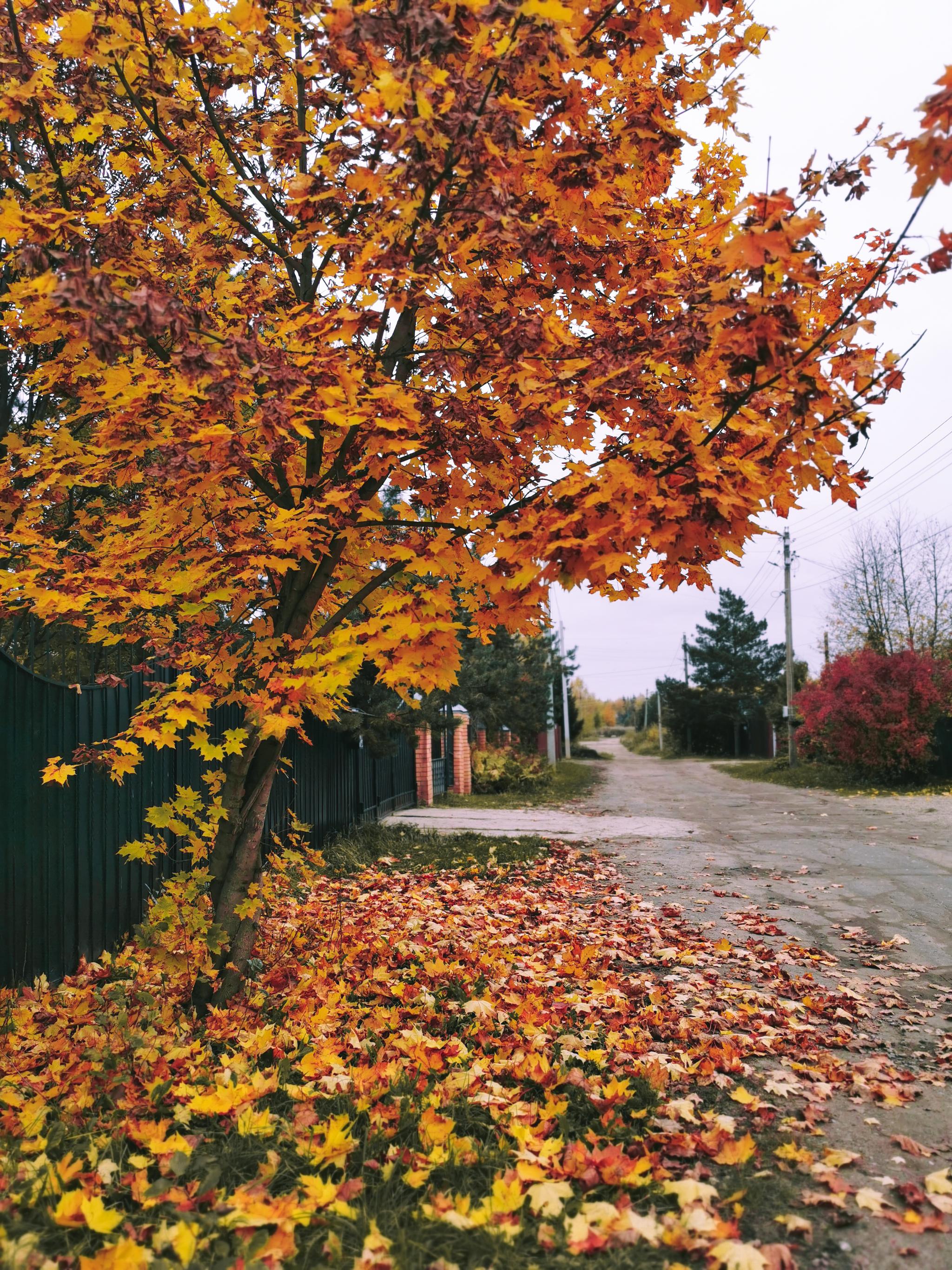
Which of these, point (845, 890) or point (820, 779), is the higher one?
point (845, 890)

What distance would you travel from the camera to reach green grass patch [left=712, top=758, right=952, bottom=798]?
→ 679 inches

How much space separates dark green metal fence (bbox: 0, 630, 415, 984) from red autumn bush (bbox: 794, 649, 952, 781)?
15875 millimetres

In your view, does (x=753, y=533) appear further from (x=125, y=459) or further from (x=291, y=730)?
(x=291, y=730)

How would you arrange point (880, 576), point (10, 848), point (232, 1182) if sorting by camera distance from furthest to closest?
point (880, 576)
point (10, 848)
point (232, 1182)

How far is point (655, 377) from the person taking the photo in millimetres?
3311

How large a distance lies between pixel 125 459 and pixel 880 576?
3257cm

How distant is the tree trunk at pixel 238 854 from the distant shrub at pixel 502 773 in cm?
1508

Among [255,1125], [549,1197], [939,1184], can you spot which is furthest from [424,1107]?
[939,1184]

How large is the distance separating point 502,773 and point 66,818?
589 inches

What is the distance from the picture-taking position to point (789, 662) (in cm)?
2961

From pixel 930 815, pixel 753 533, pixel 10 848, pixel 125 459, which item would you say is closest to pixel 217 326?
pixel 125 459

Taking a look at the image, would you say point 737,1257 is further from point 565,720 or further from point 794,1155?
point 565,720

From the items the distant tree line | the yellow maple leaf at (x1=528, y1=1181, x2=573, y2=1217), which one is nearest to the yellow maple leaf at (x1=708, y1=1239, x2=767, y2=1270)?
the yellow maple leaf at (x1=528, y1=1181, x2=573, y2=1217)

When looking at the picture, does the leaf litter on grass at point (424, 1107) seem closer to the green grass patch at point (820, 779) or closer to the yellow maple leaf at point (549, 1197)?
the yellow maple leaf at point (549, 1197)
